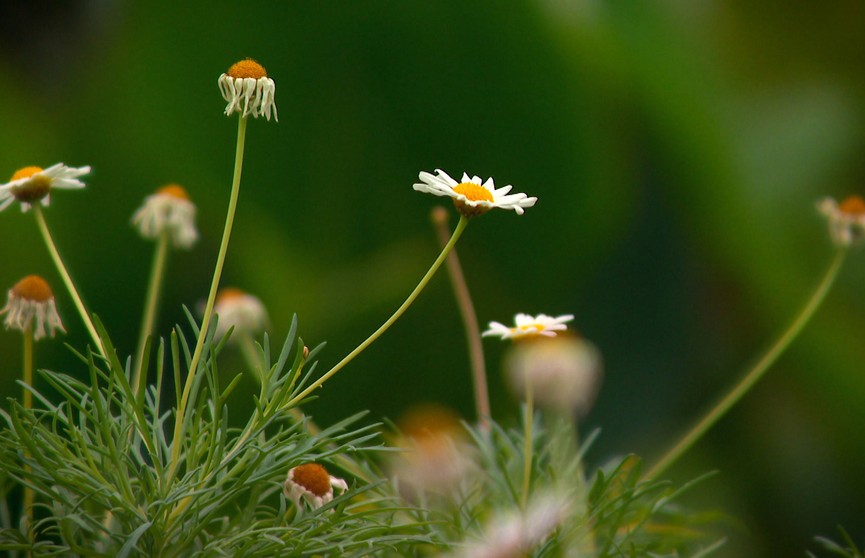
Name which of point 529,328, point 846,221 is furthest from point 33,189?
point 846,221

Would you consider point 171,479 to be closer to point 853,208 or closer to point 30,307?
point 30,307

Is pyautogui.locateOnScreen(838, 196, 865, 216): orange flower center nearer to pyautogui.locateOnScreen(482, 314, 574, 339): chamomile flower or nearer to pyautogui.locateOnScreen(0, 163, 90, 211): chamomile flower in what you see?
pyautogui.locateOnScreen(482, 314, 574, 339): chamomile flower

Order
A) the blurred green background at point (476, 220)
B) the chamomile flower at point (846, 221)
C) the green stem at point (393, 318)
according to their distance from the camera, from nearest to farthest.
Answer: the green stem at point (393, 318) → the chamomile flower at point (846, 221) → the blurred green background at point (476, 220)

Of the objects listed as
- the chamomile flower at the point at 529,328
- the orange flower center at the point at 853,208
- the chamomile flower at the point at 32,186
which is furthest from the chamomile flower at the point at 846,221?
Answer: the chamomile flower at the point at 32,186

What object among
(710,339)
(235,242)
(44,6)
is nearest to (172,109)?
(235,242)

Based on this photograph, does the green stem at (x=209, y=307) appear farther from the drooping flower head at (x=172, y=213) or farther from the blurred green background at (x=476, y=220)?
the blurred green background at (x=476, y=220)

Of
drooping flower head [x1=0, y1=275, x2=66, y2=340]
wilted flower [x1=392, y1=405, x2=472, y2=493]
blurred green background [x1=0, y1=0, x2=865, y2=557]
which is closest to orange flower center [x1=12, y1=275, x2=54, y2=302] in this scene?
drooping flower head [x1=0, y1=275, x2=66, y2=340]

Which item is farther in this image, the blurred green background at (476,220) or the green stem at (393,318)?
the blurred green background at (476,220)

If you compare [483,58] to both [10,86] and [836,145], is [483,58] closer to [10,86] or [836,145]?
[10,86]
